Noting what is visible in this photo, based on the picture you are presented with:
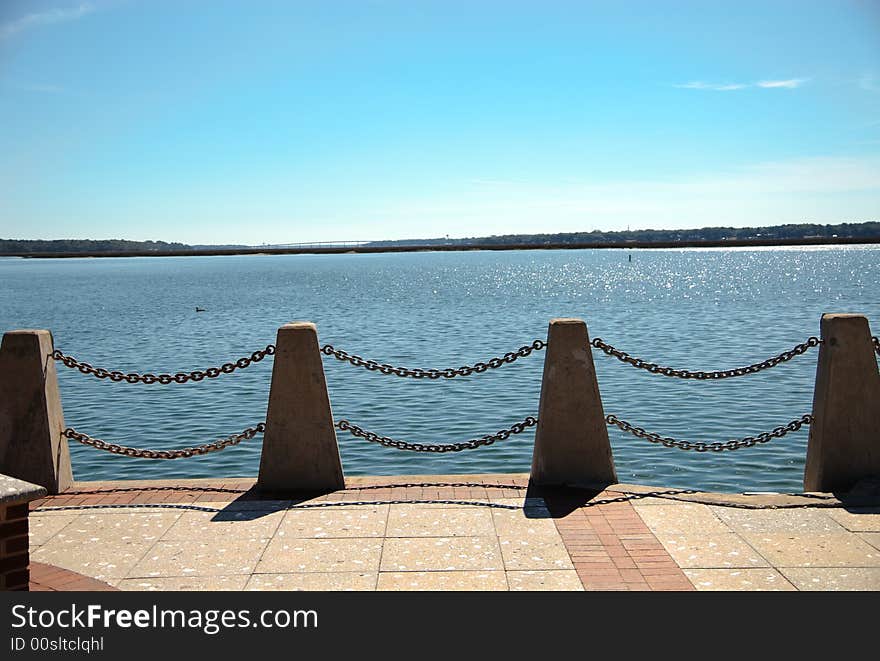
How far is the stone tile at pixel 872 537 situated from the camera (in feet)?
19.2

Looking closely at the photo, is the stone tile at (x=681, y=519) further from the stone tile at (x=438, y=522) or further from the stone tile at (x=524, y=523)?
the stone tile at (x=438, y=522)

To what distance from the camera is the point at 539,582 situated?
5266 millimetres

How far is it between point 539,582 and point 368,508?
204 centimetres

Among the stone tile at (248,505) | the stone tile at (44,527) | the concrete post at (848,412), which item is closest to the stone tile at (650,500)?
the concrete post at (848,412)

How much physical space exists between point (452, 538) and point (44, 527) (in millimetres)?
3162

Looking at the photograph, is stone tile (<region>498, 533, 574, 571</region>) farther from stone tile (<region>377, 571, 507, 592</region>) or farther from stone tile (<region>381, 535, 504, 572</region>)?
stone tile (<region>377, 571, 507, 592</region>)

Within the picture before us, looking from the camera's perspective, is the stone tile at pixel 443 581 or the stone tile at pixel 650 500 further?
the stone tile at pixel 650 500

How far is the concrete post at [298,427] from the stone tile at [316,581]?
203 centimetres

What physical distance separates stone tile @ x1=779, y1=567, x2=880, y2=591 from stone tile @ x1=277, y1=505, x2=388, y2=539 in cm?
283

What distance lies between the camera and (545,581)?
5281 millimetres

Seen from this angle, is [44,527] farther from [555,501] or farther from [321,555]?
[555,501]

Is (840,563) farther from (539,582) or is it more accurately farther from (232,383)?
(232,383)

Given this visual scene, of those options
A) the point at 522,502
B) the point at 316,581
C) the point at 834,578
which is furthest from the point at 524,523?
the point at 834,578
